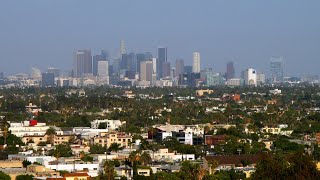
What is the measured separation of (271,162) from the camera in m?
37.2

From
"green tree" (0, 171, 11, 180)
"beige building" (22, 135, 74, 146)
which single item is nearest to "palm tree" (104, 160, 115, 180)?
"green tree" (0, 171, 11, 180)

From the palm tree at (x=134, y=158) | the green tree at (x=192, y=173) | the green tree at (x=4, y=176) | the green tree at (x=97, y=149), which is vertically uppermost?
the green tree at (x=192, y=173)

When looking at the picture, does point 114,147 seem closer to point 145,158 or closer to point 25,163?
point 145,158

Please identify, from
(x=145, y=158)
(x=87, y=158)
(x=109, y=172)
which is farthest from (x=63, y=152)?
(x=109, y=172)

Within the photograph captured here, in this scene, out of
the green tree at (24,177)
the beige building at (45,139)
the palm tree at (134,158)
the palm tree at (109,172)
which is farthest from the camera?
the beige building at (45,139)

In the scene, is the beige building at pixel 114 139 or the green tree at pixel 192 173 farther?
the beige building at pixel 114 139

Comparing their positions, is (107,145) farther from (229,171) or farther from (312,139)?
(229,171)

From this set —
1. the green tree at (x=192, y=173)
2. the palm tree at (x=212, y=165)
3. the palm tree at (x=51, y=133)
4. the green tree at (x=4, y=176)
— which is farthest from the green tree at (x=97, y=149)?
the green tree at (x=192, y=173)

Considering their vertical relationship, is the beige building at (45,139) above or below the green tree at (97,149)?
above

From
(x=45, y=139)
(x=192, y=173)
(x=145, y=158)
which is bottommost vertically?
(x=45, y=139)

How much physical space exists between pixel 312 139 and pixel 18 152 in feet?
52.8

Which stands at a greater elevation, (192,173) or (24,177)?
(192,173)

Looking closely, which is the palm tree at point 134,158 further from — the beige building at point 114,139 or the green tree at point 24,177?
the beige building at point 114,139

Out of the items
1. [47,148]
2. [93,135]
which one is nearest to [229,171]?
[47,148]
